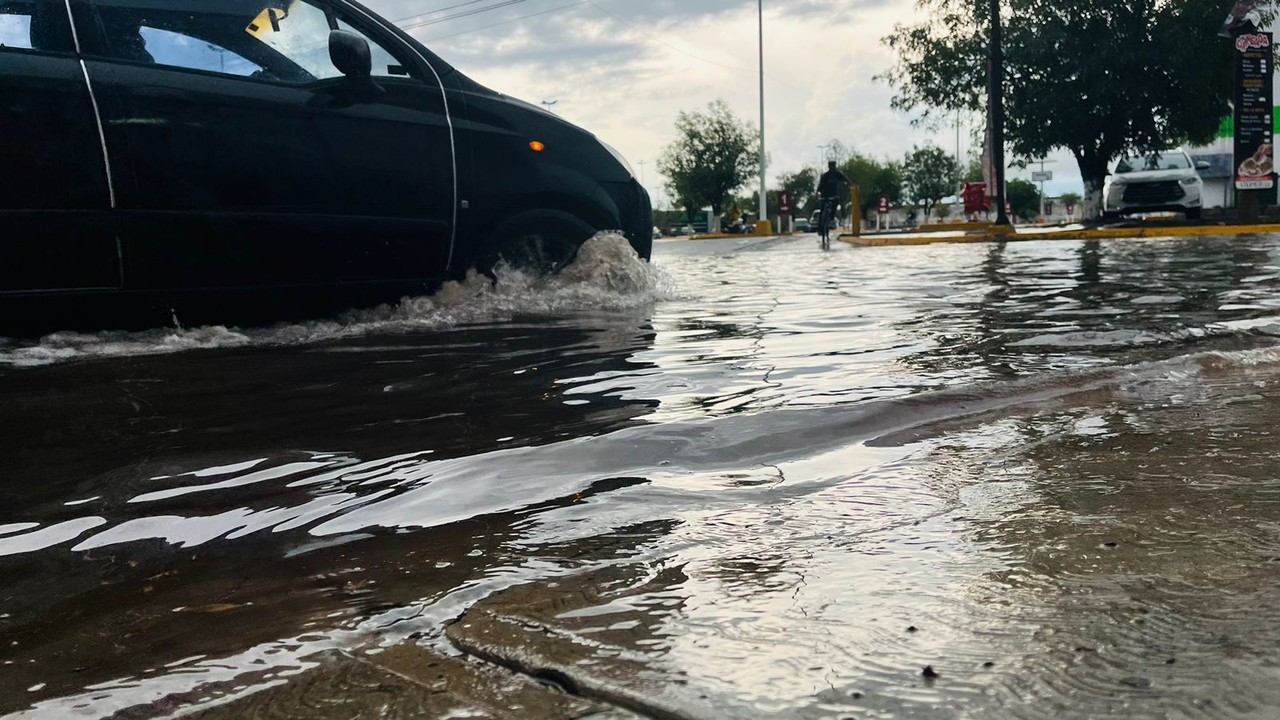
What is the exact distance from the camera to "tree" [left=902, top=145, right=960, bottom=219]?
92625 mm

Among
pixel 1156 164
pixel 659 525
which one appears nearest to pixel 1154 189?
pixel 1156 164

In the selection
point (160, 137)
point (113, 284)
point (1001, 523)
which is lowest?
point (1001, 523)

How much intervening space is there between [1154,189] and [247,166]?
70.8 ft

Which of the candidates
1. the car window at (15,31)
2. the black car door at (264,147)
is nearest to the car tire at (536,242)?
the black car door at (264,147)

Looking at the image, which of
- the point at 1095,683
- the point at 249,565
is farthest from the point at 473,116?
the point at 1095,683

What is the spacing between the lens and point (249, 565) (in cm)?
206

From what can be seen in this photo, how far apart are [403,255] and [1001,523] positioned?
4.05m

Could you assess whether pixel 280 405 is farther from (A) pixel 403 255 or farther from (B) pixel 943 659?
(B) pixel 943 659

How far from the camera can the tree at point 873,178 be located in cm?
9369

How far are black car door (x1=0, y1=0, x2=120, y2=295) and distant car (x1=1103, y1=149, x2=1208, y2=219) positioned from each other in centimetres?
2162

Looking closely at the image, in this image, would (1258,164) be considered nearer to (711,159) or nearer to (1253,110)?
(1253,110)

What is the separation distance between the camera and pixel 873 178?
314ft

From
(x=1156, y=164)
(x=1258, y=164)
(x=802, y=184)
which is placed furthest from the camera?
(x=802, y=184)

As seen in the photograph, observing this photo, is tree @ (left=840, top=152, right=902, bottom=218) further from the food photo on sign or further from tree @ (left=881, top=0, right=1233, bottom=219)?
the food photo on sign
